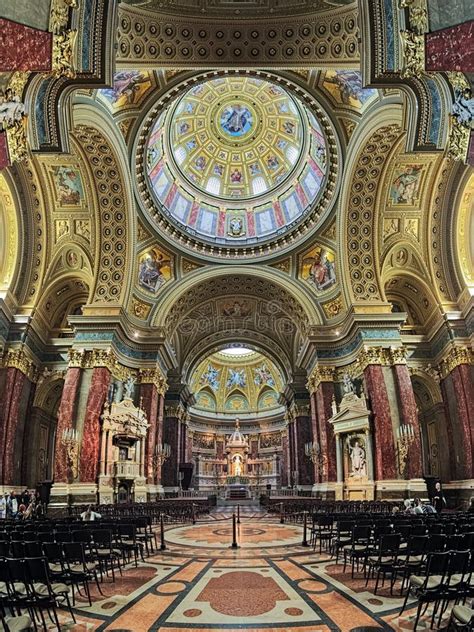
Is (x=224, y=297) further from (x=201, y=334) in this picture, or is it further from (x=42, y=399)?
(x=42, y=399)

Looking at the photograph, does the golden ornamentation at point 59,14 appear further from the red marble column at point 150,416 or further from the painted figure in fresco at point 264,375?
the painted figure in fresco at point 264,375

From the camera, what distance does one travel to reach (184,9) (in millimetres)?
12250

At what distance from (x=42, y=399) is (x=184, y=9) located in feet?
57.0

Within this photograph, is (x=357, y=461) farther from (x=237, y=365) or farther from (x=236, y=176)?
(x=237, y=365)

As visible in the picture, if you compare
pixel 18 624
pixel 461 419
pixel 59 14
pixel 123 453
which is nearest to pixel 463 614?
pixel 18 624

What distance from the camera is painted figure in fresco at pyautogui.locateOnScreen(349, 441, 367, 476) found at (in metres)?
20.5

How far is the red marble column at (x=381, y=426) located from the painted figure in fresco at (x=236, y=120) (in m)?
17.8

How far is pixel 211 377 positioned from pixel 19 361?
103 ft

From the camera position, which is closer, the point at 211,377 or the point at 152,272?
the point at 152,272

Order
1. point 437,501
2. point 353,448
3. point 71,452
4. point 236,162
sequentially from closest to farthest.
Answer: point 437,501, point 71,452, point 353,448, point 236,162

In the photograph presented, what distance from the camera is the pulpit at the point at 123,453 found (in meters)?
19.2

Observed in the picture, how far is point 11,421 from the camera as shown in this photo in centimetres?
1836

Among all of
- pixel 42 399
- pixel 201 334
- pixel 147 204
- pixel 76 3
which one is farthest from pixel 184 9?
pixel 201 334

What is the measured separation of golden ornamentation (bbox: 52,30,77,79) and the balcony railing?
53.8ft
